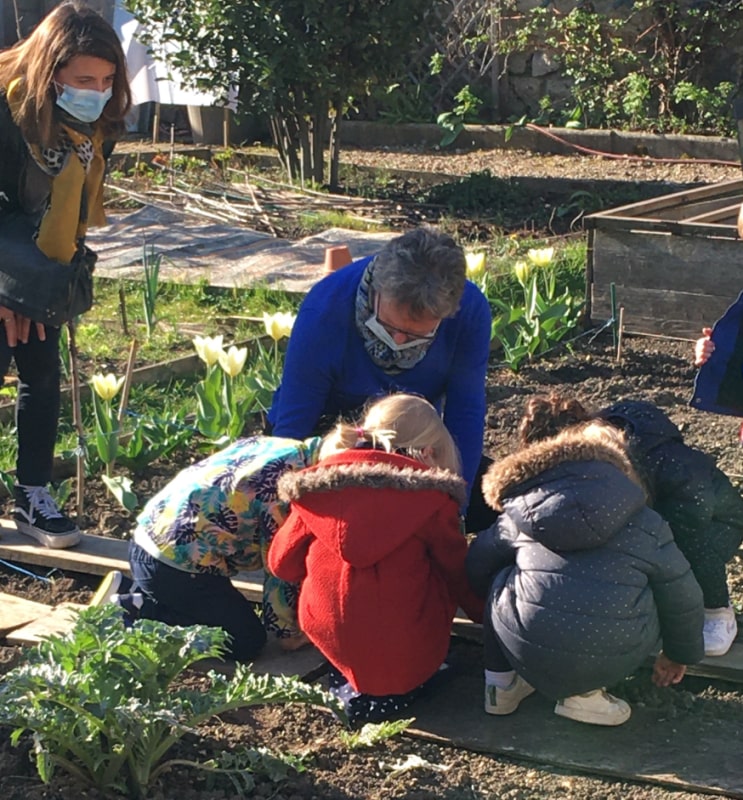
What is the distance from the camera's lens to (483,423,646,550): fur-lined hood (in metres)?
2.88

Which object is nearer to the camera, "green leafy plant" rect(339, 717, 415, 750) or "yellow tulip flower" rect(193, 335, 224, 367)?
"green leafy plant" rect(339, 717, 415, 750)

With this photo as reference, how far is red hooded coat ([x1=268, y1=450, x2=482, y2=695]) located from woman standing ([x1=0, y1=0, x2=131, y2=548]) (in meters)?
1.13

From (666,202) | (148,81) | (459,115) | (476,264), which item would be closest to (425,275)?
(476,264)

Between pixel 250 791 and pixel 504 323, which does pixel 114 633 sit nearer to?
pixel 250 791

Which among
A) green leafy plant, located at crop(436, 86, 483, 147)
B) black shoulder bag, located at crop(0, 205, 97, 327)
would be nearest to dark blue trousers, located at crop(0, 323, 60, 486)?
black shoulder bag, located at crop(0, 205, 97, 327)

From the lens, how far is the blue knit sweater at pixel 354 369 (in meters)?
3.69

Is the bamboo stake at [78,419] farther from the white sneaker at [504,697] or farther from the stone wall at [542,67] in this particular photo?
the stone wall at [542,67]

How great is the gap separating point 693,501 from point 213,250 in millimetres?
5321

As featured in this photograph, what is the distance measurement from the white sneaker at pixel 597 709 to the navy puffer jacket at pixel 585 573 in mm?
91

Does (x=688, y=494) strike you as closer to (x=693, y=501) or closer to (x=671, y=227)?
(x=693, y=501)

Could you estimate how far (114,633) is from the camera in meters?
2.61

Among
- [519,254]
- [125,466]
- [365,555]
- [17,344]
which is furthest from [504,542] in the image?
[519,254]

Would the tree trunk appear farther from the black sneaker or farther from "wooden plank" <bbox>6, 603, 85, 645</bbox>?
"wooden plank" <bbox>6, 603, 85, 645</bbox>

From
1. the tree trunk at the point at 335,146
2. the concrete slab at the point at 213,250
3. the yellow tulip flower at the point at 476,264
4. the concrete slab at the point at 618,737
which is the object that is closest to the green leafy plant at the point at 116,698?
the concrete slab at the point at 618,737
